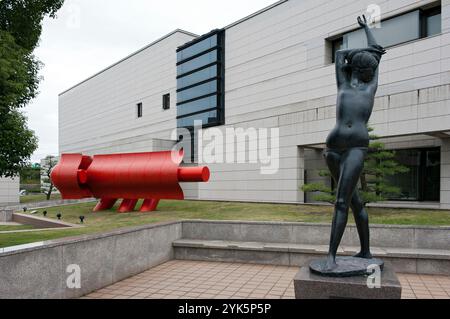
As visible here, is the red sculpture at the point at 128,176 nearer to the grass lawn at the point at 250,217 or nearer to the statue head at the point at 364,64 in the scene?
the grass lawn at the point at 250,217

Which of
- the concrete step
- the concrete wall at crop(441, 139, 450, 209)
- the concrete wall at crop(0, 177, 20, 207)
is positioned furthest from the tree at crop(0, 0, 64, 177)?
the concrete wall at crop(0, 177, 20, 207)

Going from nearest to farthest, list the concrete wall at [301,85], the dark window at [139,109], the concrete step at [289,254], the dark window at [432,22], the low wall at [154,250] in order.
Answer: the low wall at [154,250] → the concrete step at [289,254] → the concrete wall at [301,85] → the dark window at [432,22] → the dark window at [139,109]

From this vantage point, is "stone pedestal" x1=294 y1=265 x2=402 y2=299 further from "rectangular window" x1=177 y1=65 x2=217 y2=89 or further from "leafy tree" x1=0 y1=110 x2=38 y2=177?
"rectangular window" x1=177 y1=65 x2=217 y2=89

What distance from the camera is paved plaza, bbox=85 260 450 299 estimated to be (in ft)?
20.1

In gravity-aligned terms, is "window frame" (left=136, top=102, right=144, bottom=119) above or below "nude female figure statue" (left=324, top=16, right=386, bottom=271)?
above

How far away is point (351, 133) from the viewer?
4883 mm

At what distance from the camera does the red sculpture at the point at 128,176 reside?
45.5 ft

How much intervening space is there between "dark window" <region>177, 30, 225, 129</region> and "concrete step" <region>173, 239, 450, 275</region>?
1963 cm

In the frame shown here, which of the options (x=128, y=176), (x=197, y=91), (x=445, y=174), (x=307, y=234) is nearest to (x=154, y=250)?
(x=307, y=234)

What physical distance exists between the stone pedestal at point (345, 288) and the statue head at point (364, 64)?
2607 mm

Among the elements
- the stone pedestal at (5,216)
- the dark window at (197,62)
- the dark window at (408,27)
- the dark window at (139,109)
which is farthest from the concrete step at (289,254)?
the dark window at (139,109)

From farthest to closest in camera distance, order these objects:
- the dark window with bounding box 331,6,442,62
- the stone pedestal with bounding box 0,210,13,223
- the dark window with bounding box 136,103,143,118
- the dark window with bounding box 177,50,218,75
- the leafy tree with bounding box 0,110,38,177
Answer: the dark window with bounding box 136,103,143,118
the dark window with bounding box 177,50,218,75
the stone pedestal with bounding box 0,210,13,223
the dark window with bounding box 331,6,442,62
the leafy tree with bounding box 0,110,38,177

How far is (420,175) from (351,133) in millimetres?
15041

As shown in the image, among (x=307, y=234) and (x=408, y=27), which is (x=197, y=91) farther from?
(x=307, y=234)
